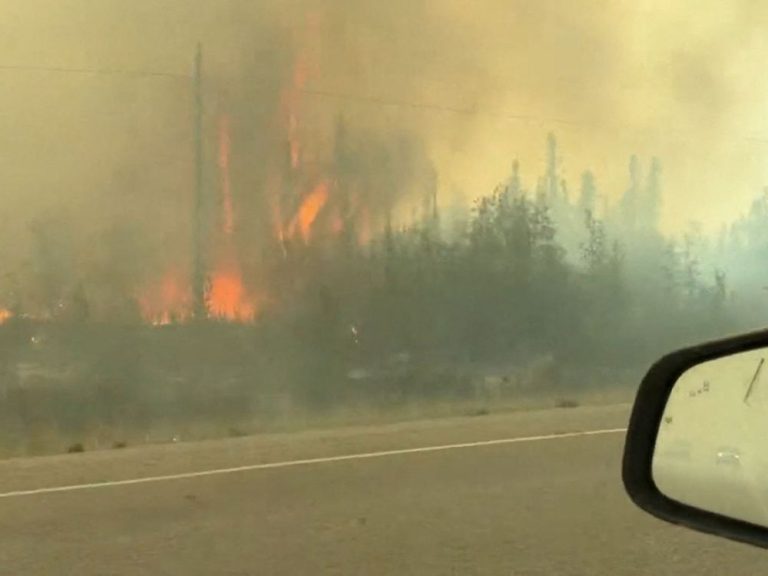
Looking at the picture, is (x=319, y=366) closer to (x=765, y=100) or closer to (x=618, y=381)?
(x=618, y=381)

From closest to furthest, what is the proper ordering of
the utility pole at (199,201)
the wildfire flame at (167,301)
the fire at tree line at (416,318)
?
the fire at tree line at (416,318) < the wildfire flame at (167,301) < the utility pole at (199,201)

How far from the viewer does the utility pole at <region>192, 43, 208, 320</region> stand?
16.8 meters

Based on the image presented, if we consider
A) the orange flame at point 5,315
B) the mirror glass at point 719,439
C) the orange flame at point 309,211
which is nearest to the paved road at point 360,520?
the mirror glass at point 719,439

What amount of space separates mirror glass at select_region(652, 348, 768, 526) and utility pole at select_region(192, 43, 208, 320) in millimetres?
14094

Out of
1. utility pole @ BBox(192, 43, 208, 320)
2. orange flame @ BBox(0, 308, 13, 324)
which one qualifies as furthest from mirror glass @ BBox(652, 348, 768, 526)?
→ utility pole @ BBox(192, 43, 208, 320)

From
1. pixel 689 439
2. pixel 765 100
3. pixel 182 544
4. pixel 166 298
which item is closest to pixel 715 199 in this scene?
pixel 765 100

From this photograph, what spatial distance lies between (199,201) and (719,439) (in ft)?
49.4

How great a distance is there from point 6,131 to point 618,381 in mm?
10227

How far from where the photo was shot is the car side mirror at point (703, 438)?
8.93 feet

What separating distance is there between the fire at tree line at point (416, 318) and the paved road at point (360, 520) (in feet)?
18.5

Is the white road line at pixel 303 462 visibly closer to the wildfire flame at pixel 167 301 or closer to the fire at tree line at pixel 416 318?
the fire at tree line at pixel 416 318

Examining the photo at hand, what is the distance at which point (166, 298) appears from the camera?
16.5m

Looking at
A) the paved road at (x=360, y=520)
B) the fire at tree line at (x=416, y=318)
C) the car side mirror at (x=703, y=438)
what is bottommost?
the fire at tree line at (x=416, y=318)

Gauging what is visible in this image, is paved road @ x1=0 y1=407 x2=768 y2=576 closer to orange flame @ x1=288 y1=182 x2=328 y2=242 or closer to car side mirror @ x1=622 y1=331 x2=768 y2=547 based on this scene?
car side mirror @ x1=622 y1=331 x2=768 y2=547
